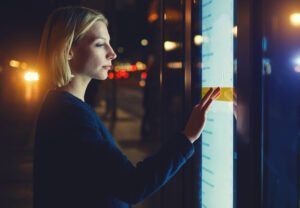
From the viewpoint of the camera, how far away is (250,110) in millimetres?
1369

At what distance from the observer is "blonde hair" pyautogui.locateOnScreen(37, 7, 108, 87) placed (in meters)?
1.35

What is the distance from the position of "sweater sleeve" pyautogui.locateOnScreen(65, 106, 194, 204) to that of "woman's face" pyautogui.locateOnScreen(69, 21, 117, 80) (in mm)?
379

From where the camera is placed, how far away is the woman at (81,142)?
1.10 meters

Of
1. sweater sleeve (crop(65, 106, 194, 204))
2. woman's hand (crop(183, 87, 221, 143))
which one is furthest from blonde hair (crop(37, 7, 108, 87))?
woman's hand (crop(183, 87, 221, 143))

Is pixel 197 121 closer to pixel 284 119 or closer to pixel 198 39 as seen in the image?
pixel 198 39

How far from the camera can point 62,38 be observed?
1350 mm

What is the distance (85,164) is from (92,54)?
Answer: 1.90 ft

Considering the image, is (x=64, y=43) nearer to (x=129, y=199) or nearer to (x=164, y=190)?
(x=129, y=199)

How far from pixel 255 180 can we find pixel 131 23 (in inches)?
1261

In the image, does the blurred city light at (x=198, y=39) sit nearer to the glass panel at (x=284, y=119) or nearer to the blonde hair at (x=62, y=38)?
the glass panel at (x=284, y=119)

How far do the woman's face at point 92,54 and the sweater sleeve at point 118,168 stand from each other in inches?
14.9

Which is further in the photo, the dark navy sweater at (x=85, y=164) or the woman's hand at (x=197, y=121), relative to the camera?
the woman's hand at (x=197, y=121)

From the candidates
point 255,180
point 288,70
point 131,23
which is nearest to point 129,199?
point 255,180

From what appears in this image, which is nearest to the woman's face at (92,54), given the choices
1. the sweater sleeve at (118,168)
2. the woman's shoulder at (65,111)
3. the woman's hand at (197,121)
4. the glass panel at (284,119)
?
Result: the woman's shoulder at (65,111)
